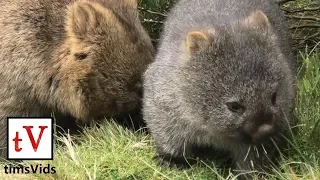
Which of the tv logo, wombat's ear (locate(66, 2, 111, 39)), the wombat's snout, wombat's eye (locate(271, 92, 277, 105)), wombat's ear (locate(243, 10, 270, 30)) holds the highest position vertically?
wombat's ear (locate(243, 10, 270, 30))

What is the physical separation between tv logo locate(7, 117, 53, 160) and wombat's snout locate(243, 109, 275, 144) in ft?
5.28

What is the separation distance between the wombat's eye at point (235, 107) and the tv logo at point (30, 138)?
1531 millimetres

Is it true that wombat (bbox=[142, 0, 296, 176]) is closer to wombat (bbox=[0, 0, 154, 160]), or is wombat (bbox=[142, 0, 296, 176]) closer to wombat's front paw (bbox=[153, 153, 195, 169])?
wombat's front paw (bbox=[153, 153, 195, 169])

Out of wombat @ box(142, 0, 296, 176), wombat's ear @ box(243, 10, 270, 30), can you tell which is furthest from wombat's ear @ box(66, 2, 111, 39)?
wombat's ear @ box(243, 10, 270, 30)

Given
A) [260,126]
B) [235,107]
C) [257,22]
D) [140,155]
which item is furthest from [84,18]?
[260,126]

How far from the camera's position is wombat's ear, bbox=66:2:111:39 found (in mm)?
4621

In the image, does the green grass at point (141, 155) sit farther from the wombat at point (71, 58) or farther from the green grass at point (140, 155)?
the wombat at point (71, 58)

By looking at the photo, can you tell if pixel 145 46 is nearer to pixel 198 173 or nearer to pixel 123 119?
pixel 123 119

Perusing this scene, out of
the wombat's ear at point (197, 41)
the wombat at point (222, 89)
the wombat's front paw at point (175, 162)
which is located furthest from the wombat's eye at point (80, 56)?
the wombat's ear at point (197, 41)

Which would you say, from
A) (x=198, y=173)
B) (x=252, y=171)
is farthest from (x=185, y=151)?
(x=252, y=171)

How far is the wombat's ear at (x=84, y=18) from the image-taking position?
462 centimetres

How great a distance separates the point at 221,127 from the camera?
3.71 m

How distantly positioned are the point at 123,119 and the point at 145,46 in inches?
23.5

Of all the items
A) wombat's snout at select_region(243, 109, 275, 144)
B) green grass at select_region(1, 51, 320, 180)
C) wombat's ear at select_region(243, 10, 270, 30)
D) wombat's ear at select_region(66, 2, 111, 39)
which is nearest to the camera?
wombat's snout at select_region(243, 109, 275, 144)
